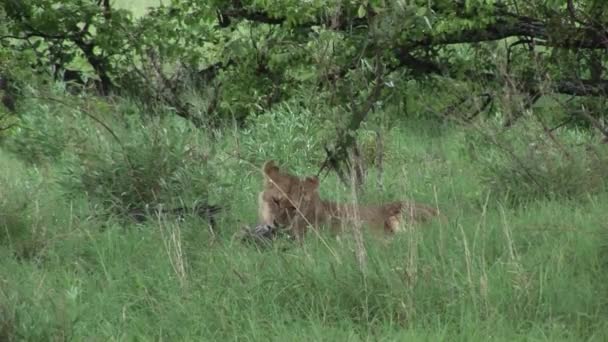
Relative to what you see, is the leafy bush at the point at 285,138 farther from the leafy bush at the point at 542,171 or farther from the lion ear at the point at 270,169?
the leafy bush at the point at 542,171

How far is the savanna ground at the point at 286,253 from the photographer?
5.66 m

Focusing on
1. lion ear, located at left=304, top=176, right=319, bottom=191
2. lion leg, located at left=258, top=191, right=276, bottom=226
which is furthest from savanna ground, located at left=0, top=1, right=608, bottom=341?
lion ear, located at left=304, top=176, right=319, bottom=191

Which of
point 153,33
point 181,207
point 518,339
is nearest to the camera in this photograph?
point 518,339

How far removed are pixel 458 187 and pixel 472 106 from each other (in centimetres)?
278

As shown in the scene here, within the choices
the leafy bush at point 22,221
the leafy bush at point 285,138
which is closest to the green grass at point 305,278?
the leafy bush at point 22,221

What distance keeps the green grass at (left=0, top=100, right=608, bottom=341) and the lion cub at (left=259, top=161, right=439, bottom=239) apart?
272mm

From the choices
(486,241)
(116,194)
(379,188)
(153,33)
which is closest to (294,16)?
(153,33)

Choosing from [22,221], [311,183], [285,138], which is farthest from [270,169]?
[285,138]

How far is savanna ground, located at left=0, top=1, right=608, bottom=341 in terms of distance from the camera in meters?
5.66

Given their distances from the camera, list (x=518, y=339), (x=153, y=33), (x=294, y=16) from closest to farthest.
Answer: (x=518, y=339) < (x=294, y=16) < (x=153, y=33)

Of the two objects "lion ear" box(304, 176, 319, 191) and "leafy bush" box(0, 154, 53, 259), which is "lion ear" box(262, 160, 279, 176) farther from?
"leafy bush" box(0, 154, 53, 259)

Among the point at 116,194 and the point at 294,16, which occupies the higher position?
the point at 294,16

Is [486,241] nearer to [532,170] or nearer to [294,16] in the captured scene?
[532,170]

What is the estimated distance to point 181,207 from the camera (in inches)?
306
